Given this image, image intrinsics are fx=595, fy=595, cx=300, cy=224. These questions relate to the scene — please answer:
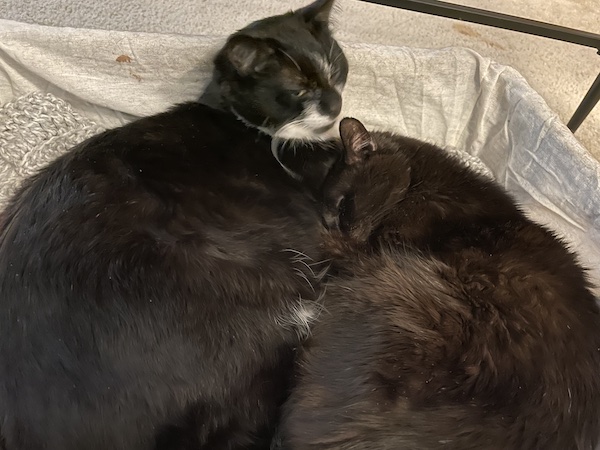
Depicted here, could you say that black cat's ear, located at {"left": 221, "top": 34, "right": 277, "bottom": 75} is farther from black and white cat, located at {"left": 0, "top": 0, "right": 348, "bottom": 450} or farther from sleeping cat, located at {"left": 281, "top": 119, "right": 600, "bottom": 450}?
sleeping cat, located at {"left": 281, "top": 119, "right": 600, "bottom": 450}

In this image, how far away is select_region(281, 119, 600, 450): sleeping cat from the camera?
833 mm

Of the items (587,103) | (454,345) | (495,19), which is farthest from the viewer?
(587,103)

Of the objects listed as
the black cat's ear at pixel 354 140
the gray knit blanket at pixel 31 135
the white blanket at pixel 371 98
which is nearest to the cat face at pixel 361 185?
the black cat's ear at pixel 354 140

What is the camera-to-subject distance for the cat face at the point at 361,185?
1151 mm

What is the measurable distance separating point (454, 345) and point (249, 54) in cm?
65

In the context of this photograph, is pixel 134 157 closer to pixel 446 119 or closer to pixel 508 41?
pixel 446 119

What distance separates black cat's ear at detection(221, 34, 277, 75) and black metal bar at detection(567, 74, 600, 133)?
33.0 inches

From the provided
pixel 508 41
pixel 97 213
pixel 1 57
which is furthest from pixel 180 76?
pixel 508 41

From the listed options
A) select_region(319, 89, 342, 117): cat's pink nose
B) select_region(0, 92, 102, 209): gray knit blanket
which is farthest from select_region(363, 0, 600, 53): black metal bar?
select_region(0, 92, 102, 209): gray knit blanket

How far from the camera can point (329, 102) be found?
1.20 meters

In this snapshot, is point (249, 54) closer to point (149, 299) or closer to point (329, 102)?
point (329, 102)

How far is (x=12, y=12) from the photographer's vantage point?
1.83 meters

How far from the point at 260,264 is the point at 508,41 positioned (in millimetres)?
1332

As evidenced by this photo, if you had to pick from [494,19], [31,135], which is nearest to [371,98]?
[494,19]
